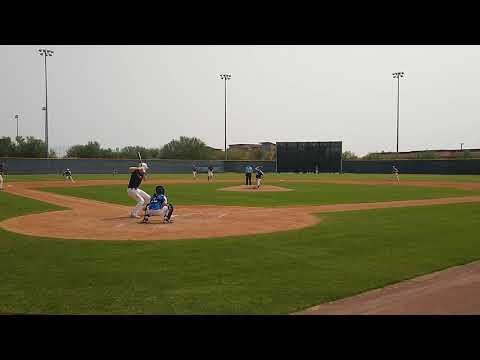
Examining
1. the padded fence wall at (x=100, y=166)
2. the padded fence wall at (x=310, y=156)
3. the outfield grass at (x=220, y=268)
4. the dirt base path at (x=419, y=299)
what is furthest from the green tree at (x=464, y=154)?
the dirt base path at (x=419, y=299)

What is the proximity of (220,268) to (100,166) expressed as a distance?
6037cm

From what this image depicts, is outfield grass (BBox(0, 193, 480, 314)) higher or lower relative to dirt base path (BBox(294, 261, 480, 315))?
lower

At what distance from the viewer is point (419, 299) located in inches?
214

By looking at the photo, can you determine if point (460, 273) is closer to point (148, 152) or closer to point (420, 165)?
point (420, 165)

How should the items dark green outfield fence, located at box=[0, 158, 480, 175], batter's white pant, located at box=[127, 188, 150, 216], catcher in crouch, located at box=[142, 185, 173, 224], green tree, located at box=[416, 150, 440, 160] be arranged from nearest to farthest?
catcher in crouch, located at box=[142, 185, 173, 224] < batter's white pant, located at box=[127, 188, 150, 216] < dark green outfield fence, located at box=[0, 158, 480, 175] < green tree, located at box=[416, 150, 440, 160]

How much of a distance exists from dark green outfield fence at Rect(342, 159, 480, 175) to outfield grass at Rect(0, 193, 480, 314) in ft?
175

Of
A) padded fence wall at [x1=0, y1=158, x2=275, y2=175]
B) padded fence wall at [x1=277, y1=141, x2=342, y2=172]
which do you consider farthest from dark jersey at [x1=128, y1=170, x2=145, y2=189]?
padded fence wall at [x1=277, y1=141, x2=342, y2=172]

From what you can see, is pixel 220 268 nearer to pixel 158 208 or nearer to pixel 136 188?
pixel 158 208

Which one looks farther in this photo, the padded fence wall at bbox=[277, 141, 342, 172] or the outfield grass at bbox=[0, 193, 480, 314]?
the padded fence wall at bbox=[277, 141, 342, 172]

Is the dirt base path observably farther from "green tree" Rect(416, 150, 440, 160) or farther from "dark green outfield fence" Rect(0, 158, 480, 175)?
"green tree" Rect(416, 150, 440, 160)

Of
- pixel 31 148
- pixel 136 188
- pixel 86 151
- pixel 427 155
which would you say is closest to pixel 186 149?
pixel 86 151

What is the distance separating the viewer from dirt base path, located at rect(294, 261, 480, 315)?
16.3ft

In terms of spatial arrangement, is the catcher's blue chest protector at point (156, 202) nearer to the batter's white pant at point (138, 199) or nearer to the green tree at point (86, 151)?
the batter's white pant at point (138, 199)
